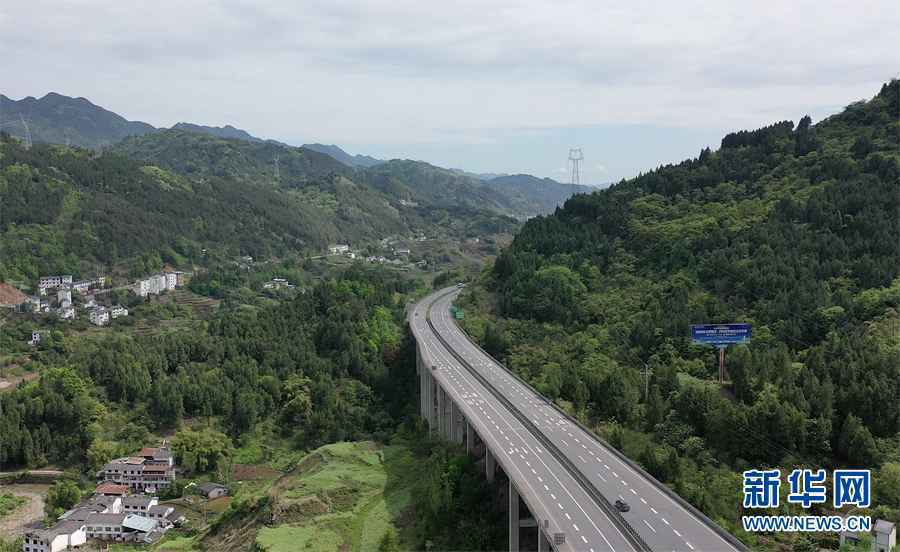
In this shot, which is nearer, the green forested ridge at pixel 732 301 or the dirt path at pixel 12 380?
the green forested ridge at pixel 732 301

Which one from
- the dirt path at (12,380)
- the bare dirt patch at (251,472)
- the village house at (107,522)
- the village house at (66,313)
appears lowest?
the bare dirt patch at (251,472)

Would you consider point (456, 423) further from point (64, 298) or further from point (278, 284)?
point (278, 284)

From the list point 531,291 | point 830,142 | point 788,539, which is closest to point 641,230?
point 531,291

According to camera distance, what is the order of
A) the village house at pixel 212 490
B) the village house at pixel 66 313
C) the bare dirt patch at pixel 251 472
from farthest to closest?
the village house at pixel 66 313 → the bare dirt patch at pixel 251 472 → the village house at pixel 212 490

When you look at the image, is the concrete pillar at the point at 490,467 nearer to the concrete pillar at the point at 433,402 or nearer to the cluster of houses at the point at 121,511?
the concrete pillar at the point at 433,402

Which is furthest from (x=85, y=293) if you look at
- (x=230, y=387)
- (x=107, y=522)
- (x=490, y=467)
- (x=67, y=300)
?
(x=490, y=467)

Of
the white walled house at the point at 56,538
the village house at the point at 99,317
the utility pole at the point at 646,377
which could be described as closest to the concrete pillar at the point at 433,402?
the utility pole at the point at 646,377
